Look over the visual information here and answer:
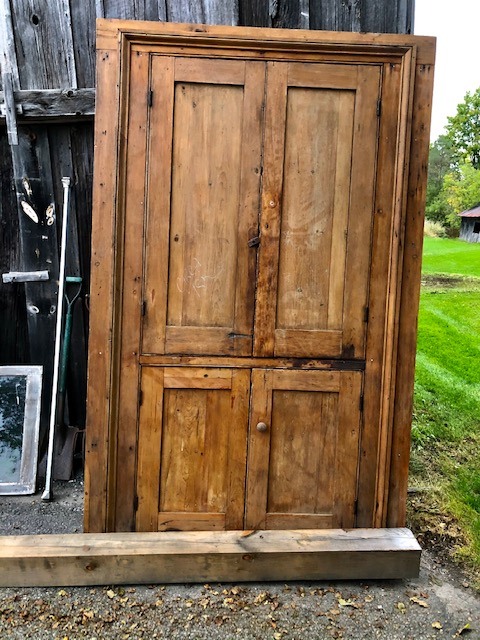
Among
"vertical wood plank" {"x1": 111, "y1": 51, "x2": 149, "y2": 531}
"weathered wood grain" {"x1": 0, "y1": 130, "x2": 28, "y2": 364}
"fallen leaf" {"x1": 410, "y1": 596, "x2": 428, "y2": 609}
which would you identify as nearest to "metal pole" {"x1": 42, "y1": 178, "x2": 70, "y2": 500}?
"weathered wood grain" {"x1": 0, "y1": 130, "x2": 28, "y2": 364}

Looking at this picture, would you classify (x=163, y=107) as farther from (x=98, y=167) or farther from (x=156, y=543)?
(x=156, y=543)

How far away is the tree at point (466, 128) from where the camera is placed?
22250 mm

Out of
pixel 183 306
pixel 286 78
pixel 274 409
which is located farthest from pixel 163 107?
pixel 274 409

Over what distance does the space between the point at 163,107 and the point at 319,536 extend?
2.24 metres

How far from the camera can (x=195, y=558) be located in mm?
2609

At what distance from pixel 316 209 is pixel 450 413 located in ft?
9.66

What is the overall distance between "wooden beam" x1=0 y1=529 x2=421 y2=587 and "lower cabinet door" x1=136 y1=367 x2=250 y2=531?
0.40 feet

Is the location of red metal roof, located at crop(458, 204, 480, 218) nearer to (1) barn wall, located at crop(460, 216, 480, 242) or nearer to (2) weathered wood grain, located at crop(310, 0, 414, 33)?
(1) barn wall, located at crop(460, 216, 480, 242)

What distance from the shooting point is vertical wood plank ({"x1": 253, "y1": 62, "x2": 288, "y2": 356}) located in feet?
8.65

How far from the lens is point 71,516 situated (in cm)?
321

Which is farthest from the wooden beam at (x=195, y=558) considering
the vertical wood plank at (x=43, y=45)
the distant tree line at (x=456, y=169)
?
the distant tree line at (x=456, y=169)

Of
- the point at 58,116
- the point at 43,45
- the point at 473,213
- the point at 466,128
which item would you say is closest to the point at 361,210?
the point at 58,116

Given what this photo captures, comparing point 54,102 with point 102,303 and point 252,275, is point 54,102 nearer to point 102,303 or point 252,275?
point 102,303

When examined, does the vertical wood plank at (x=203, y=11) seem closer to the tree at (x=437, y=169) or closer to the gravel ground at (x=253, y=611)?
the gravel ground at (x=253, y=611)
